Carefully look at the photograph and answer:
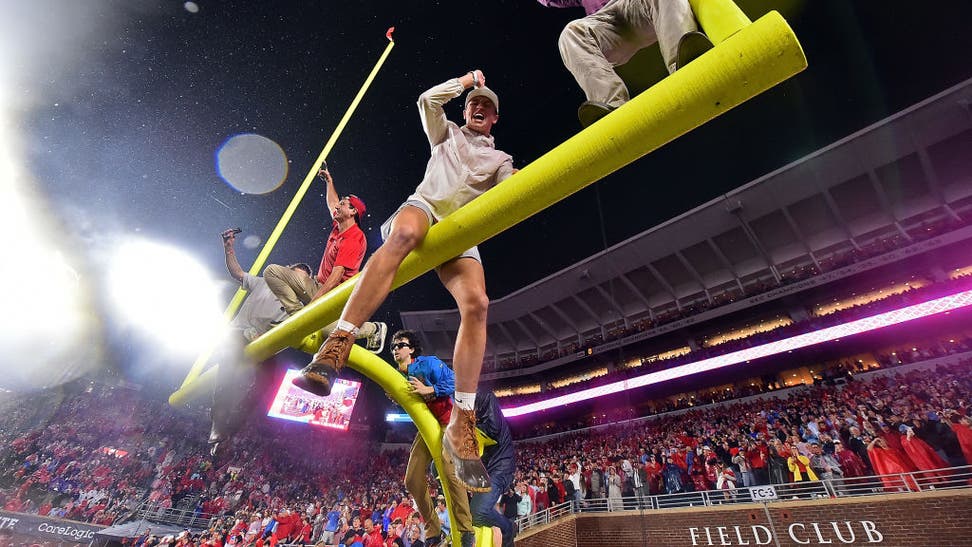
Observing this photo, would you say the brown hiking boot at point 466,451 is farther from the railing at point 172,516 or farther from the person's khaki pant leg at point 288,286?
the railing at point 172,516

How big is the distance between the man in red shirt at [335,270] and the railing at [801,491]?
612cm

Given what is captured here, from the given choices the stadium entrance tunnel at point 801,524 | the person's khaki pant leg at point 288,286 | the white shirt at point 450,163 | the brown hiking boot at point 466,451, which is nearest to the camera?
the brown hiking boot at point 466,451

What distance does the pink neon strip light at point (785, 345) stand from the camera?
1619cm

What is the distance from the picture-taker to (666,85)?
1439 mm

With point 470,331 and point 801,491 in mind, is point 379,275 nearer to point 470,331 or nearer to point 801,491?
point 470,331

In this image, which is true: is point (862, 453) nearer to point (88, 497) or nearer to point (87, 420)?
point (88, 497)

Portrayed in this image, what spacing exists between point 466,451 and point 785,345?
2318 centimetres

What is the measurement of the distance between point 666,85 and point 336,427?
2725 cm

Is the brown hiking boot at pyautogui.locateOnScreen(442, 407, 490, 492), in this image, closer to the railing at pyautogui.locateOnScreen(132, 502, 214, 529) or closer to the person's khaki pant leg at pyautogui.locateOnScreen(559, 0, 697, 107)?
the person's khaki pant leg at pyautogui.locateOnScreen(559, 0, 697, 107)

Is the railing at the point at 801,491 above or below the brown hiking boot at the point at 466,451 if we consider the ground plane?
above

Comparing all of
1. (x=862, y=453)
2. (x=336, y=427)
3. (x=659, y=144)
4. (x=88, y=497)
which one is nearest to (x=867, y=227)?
(x=862, y=453)

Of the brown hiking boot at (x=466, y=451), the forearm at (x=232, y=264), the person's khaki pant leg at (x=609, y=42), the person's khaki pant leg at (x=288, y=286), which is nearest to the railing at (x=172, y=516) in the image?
the forearm at (x=232, y=264)

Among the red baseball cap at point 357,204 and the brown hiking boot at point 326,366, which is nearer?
the brown hiking boot at point 326,366

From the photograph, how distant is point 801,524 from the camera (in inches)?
352
